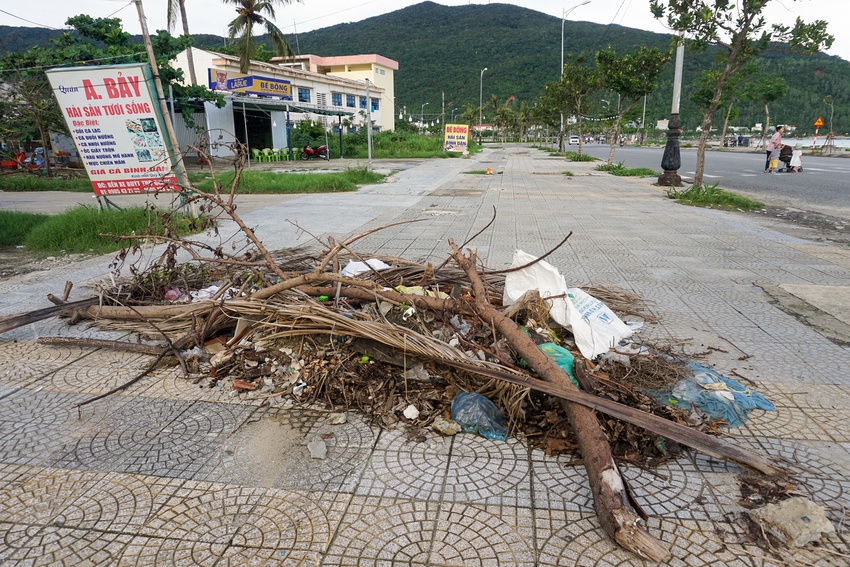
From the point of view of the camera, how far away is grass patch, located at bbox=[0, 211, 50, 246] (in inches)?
316

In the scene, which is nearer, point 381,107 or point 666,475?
point 666,475

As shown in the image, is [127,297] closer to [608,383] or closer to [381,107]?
[608,383]

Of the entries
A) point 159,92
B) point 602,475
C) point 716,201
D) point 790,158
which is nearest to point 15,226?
point 159,92

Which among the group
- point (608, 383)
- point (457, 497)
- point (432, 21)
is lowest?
point (457, 497)

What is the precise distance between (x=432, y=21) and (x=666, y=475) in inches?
6654

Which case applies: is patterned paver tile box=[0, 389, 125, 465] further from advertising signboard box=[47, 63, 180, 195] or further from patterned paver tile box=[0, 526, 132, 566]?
advertising signboard box=[47, 63, 180, 195]

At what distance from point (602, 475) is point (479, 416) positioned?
32.5 inches

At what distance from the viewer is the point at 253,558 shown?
1981 mm

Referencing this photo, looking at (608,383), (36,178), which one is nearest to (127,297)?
(608,383)

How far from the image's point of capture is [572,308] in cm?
359

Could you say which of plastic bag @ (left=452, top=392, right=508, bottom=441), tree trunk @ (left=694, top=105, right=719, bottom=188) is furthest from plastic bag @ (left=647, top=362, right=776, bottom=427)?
tree trunk @ (left=694, top=105, right=719, bottom=188)

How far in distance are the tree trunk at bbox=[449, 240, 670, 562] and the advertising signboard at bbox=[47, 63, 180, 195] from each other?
24.8 feet

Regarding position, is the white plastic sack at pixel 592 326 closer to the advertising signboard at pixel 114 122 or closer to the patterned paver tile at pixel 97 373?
the patterned paver tile at pixel 97 373

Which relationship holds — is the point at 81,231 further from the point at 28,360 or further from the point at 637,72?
the point at 637,72
